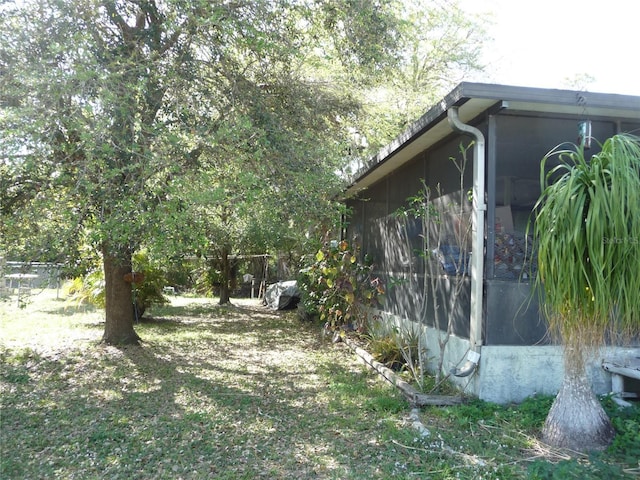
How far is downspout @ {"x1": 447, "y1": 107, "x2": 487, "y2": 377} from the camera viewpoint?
475 cm

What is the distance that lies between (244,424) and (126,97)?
3253 mm

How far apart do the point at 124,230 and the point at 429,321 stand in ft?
12.1

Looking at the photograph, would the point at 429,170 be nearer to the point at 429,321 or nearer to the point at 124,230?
the point at 429,321

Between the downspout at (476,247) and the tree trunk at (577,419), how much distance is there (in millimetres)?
922

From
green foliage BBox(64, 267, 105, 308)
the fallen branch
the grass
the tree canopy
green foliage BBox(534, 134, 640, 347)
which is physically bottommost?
the grass

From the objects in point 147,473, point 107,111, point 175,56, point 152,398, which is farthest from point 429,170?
point 147,473

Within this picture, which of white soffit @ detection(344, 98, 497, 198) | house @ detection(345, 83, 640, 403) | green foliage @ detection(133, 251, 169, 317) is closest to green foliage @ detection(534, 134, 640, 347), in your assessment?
house @ detection(345, 83, 640, 403)

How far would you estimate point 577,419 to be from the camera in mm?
3787

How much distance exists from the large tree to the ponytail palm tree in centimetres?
319

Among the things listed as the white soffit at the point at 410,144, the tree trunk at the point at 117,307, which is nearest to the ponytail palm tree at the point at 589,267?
the white soffit at the point at 410,144

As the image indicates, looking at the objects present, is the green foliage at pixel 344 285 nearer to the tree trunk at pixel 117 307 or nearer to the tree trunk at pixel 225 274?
the tree trunk at pixel 117 307

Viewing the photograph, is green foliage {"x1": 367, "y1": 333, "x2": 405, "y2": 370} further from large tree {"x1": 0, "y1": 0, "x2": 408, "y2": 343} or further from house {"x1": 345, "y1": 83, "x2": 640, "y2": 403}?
large tree {"x1": 0, "y1": 0, "x2": 408, "y2": 343}

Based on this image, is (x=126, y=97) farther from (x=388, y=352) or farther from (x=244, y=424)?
(x=388, y=352)

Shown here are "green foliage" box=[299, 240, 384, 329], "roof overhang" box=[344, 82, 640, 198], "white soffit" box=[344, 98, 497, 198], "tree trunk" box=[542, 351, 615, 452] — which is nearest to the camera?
"tree trunk" box=[542, 351, 615, 452]
